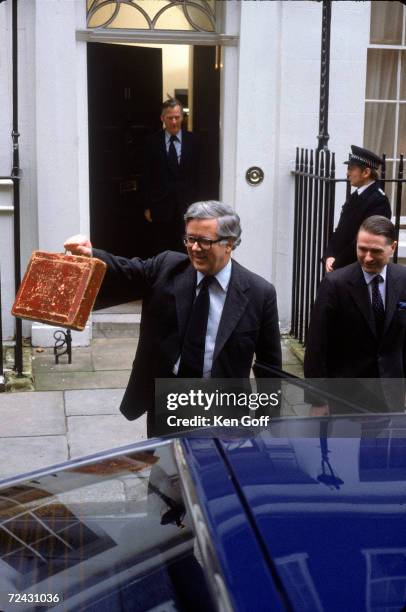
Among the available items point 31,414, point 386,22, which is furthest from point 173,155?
point 31,414

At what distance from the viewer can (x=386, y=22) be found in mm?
9438

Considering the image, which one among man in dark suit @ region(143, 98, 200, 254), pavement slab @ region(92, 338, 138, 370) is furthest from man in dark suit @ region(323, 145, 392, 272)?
man in dark suit @ region(143, 98, 200, 254)

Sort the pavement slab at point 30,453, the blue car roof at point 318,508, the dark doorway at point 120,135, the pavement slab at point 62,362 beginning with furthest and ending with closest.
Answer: the dark doorway at point 120,135, the pavement slab at point 62,362, the pavement slab at point 30,453, the blue car roof at point 318,508

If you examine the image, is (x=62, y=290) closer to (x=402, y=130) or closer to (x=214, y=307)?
(x=214, y=307)

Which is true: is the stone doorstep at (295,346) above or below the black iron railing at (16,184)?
below

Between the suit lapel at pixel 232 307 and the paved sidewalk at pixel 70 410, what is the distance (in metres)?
2.33

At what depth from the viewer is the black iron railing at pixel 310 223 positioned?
812 cm

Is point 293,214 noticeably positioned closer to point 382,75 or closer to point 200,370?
point 382,75

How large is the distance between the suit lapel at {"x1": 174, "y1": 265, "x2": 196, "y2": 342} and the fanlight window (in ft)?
16.8

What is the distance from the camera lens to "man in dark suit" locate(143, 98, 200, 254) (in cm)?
950

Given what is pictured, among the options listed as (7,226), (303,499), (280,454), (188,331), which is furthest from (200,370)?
(7,226)

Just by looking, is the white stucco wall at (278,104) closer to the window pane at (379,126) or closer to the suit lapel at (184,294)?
the window pane at (379,126)

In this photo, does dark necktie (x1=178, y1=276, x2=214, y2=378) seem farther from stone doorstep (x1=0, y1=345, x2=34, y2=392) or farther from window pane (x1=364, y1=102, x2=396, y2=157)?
window pane (x1=364, y1=102, x2=396, y2=157)

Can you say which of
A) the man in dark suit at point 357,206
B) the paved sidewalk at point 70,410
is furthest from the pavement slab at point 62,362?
the man in dark suit at point 357,206
